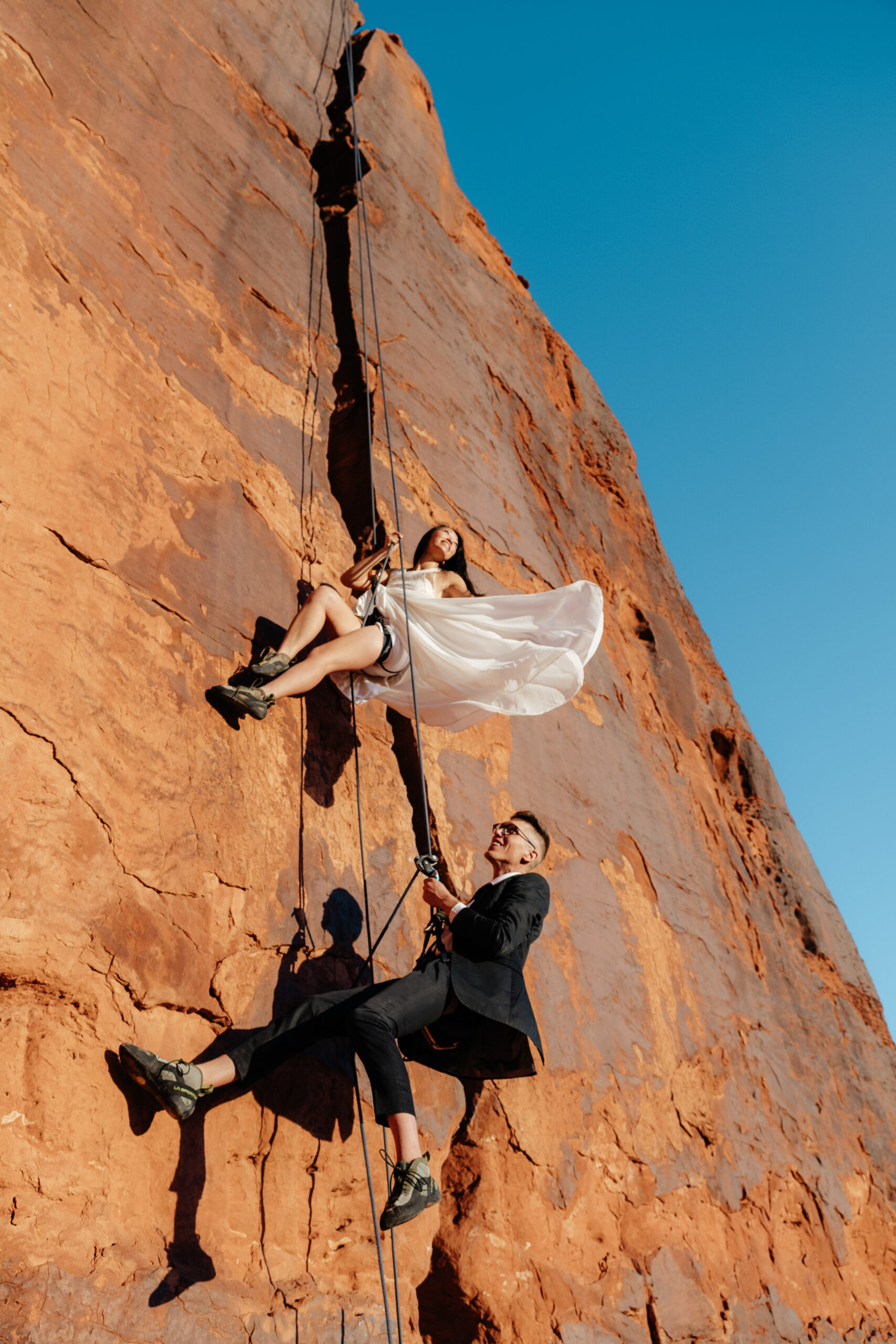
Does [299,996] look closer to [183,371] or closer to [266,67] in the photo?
[183,371]

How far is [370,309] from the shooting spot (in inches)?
240

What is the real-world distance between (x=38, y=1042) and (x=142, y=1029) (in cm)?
34

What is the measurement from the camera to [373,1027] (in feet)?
10.00

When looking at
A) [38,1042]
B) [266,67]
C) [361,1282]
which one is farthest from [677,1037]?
[266,67]

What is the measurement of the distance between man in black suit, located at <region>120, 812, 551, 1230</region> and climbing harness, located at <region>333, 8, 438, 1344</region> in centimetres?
15

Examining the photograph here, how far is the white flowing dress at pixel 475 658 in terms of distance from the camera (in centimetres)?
438

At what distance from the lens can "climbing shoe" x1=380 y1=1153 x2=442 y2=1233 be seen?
8.96ft

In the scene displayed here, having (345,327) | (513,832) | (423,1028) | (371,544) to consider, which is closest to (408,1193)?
(423,1028)

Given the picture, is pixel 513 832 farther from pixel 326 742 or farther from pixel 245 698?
pixel 245 698

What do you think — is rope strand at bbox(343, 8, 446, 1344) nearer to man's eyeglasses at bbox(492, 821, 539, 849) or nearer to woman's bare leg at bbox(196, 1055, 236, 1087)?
man's eyeglasses at bbox(492, 821, 539, 849)

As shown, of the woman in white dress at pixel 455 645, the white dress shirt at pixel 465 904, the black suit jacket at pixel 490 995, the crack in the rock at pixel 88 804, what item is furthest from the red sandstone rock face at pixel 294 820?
the white dress shirt at pixel 465 904

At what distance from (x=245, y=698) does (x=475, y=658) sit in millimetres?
1151

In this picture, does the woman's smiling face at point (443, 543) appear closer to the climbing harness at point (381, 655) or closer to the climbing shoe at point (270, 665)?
the climbing harness at point (381, 655)

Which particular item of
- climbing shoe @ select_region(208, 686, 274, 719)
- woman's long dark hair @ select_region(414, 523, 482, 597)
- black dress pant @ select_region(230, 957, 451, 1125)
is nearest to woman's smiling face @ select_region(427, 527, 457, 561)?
woman's long dark hair @ select_region(414, 523, 482, 597)
